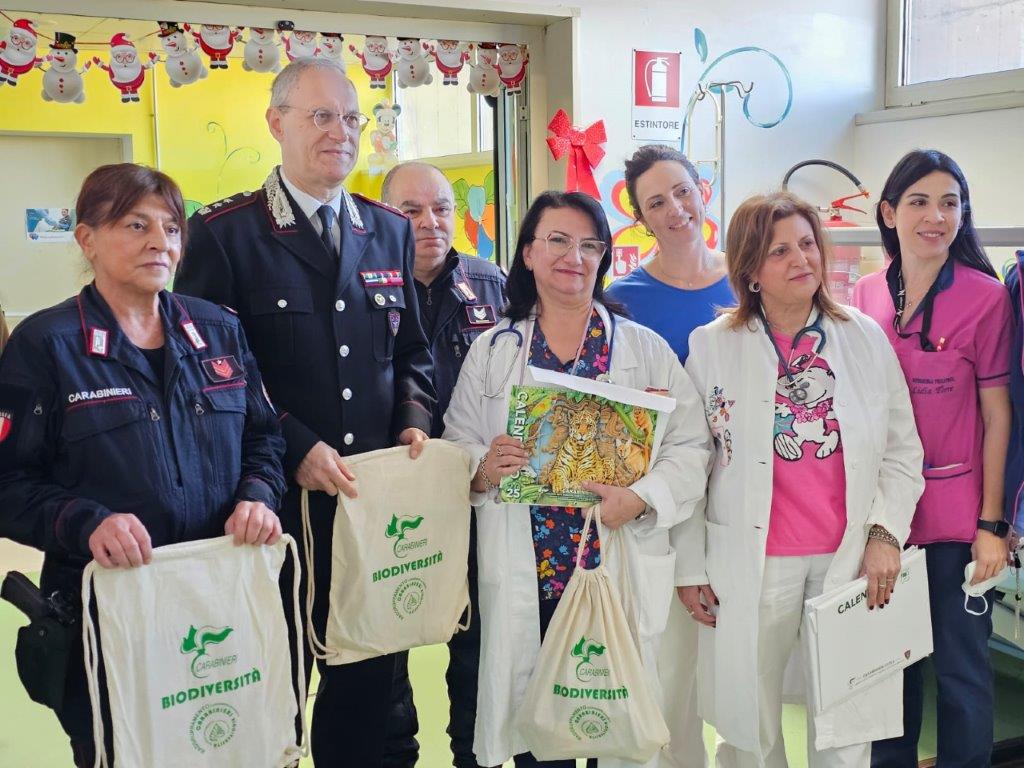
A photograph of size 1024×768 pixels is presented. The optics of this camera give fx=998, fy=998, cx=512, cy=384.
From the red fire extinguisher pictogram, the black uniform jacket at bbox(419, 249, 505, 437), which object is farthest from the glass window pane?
the black uniform jacket at bbox(419, 249, 505, 437)

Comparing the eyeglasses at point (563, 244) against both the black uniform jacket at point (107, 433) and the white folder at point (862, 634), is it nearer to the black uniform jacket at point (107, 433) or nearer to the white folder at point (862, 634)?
the black uniform jacket at point (107, 433)

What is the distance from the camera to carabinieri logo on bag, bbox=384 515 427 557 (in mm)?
2113

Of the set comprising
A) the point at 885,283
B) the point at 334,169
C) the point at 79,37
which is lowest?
the point at 885,283

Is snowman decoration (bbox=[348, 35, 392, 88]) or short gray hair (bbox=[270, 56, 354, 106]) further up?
snowman decoration (bbox=[348, 35, 392, 88])

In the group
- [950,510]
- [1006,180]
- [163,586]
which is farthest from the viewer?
[1006,180]

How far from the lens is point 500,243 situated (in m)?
3.87

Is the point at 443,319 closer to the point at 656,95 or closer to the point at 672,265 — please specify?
the point at 672,265

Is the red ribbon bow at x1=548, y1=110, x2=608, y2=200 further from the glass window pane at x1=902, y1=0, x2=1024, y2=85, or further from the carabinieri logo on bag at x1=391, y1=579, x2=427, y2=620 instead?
the carabinieri logo on bag at x1=391, y1=579, x2=427, y2=620

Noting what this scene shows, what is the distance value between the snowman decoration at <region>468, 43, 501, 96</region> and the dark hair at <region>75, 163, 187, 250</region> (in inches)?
78.8

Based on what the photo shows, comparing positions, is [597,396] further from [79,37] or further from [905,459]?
[79,37]

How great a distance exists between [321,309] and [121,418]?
0.55 m

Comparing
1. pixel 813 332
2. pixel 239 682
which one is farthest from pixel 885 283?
pixel 239 682

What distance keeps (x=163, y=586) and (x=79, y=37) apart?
215 centimetres

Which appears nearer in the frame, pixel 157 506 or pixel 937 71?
pixel 157 506
